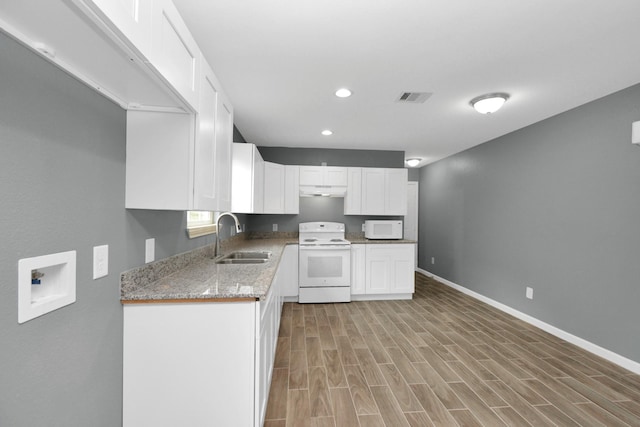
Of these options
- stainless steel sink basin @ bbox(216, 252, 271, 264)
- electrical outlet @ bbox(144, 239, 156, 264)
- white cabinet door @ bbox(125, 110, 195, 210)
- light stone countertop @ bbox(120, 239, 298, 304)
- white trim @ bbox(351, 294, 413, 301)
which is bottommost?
white trim @ bbox(351, 294, 413, 301)

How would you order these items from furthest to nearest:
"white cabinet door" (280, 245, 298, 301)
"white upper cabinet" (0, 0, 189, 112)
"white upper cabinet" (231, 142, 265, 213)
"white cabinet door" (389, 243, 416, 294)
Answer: "white cabinet door" (389, 243, 416, 294), "white cabinet door" (280, 245, 298, 301), "white upper cabinet" (231, 142, 265, 213), "white upper cabinet" (0, 0, 189, 112)

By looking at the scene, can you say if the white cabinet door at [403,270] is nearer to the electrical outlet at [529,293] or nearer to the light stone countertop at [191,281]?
the electrical outlet at [529,293]

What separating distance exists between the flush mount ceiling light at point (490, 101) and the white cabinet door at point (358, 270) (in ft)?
7.70

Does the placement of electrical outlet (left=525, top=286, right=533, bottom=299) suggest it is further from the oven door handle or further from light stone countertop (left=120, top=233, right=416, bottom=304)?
light stone countertop (left=120, top=233, right=416, bottom=304)

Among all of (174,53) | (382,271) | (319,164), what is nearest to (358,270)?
(382,271)

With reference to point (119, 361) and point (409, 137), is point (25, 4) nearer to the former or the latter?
point (119, 361)

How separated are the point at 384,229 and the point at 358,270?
2.52ft

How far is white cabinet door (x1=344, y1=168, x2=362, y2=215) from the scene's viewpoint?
461 cm

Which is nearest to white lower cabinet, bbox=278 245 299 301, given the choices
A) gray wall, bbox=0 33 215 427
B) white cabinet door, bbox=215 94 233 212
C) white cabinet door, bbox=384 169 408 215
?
white cabinet door, bbox=384 169 408 215

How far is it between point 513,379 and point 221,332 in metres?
2.27

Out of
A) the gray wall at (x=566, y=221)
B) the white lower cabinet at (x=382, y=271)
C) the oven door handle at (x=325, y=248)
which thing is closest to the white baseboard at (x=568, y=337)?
the gray wall at (x=566, y=221)

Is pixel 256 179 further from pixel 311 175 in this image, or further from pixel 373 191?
pixel 373 191

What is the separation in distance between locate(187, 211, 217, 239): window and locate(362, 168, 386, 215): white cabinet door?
2452mm

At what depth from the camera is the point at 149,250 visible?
5.47 feet
